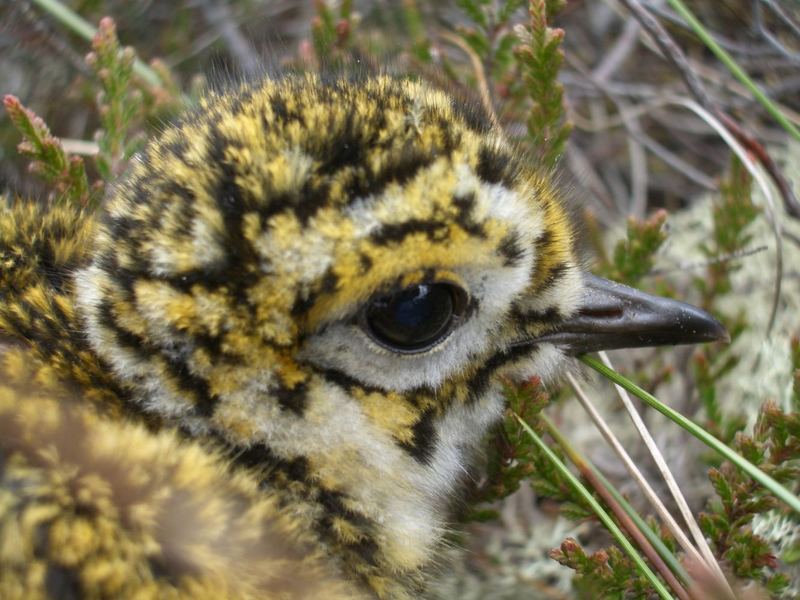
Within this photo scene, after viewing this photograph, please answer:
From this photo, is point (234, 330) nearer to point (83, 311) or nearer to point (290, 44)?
point (83, 311)

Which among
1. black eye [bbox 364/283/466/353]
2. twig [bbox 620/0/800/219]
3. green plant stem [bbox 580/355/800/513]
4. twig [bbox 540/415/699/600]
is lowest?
twig [bbox 540/415/699/600]

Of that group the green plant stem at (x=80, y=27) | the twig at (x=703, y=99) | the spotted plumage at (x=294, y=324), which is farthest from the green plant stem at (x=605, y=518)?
the green plant stem at (x=80, y=27)

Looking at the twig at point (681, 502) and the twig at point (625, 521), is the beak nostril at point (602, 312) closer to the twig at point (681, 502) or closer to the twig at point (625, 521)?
the twig at point (681, 502)

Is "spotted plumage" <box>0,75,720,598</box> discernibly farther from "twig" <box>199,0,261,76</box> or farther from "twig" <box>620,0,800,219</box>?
"twig" <box>199,0,261,76</box>

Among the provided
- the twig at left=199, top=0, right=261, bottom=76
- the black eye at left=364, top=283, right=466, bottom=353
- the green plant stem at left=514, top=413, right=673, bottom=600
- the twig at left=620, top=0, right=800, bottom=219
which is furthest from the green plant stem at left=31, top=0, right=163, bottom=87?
the green plant stem at left=514, top=413, right=673, bottom=600

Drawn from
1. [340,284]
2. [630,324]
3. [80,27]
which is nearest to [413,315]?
[340,284]
